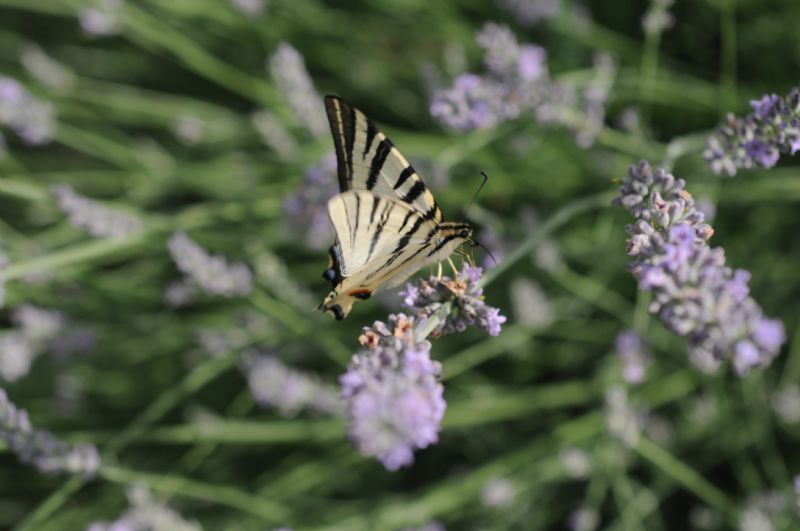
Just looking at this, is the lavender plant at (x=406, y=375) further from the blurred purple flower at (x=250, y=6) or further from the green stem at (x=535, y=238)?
the blurred purple flower at (x=250, y=6)

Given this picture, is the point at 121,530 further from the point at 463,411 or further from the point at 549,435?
the point at 549,435

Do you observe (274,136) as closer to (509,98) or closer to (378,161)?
(509,98)

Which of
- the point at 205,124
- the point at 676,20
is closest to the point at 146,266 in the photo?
the point at 205,124

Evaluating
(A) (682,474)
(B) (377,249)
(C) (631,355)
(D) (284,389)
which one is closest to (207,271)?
(D) (284,389)

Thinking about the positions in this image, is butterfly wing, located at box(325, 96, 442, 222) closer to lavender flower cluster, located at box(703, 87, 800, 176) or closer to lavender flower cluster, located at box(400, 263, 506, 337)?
lavender flower cluster, located at box(400, 263, 506, 337)

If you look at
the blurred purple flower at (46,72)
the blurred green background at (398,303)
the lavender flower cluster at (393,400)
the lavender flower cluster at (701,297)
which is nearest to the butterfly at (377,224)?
the lavender flower cluster at (393,400)
